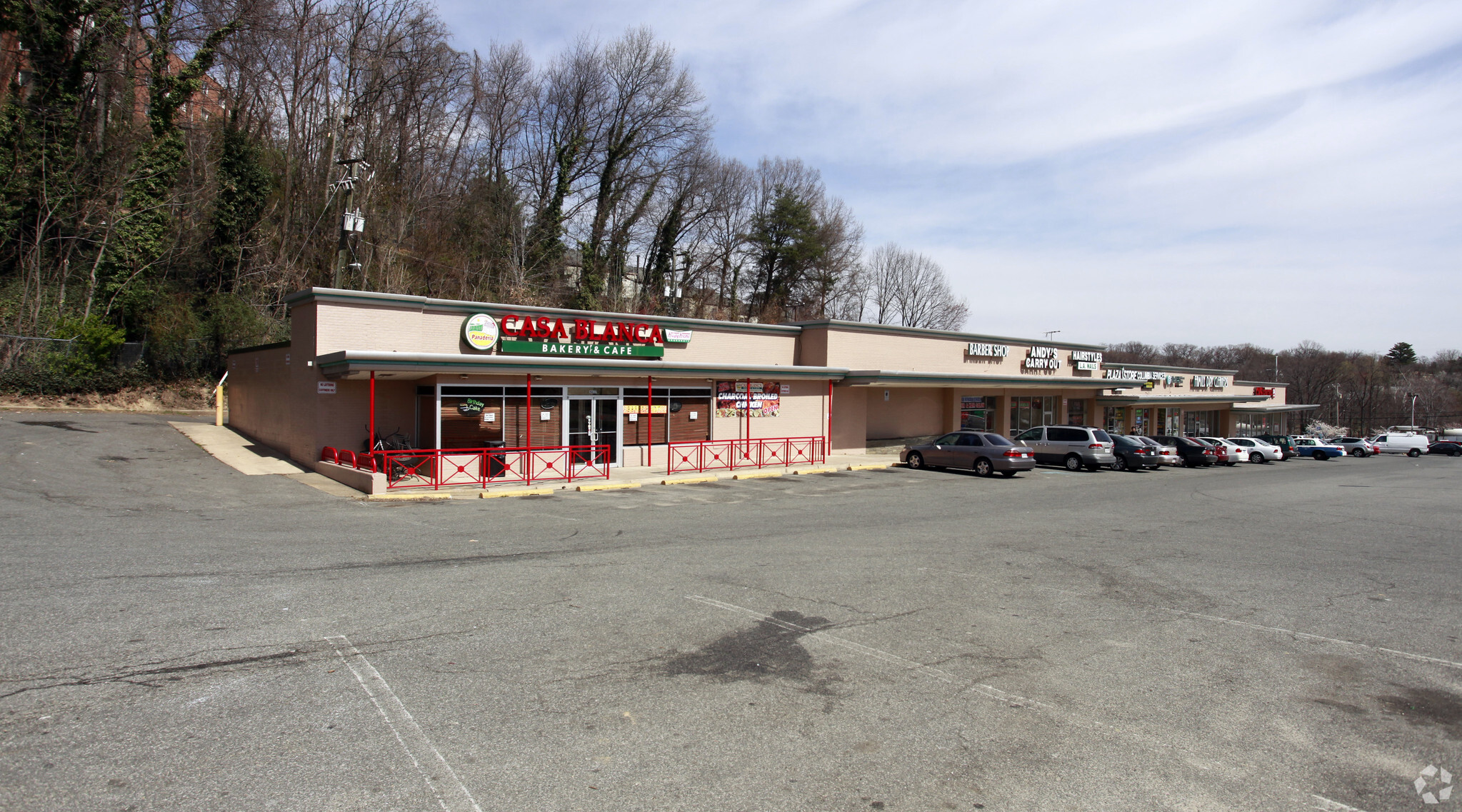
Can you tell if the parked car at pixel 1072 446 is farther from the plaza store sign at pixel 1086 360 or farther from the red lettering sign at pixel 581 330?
the red lettering sign at pixel 581 330

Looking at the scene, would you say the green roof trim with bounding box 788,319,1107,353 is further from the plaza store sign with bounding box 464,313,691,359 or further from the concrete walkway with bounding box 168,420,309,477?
the concrete walkway with bounding box 168,420,309,477

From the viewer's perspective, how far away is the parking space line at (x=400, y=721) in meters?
4.05

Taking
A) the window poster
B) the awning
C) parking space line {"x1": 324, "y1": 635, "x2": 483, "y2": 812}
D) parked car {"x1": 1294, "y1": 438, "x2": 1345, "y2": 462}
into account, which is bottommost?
parked car {"x1": 1294, "y1": 438, "x2": 1345, "y2": 462}

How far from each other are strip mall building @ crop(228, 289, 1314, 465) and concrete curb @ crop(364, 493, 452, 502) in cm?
288

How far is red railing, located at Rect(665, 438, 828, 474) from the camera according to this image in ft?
78.0

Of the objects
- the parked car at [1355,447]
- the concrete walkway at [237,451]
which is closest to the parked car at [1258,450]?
the parked car at [1355,447]

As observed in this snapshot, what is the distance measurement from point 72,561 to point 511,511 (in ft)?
22.4

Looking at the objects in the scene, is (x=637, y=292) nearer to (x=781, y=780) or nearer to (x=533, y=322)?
(x=533, y=322)

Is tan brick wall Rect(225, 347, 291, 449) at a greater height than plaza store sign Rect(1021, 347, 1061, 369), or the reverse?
plaza store sign Rect(1021, 347, 1061, 369)

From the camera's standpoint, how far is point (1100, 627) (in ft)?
24.8

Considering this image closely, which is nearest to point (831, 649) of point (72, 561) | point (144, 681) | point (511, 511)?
point (144, 681)

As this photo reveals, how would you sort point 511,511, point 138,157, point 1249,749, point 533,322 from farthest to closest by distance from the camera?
point 138,157 → point 533,322 → point 511,511 → point 1249,749

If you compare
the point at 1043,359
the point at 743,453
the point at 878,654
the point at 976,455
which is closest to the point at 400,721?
the point at 878,654

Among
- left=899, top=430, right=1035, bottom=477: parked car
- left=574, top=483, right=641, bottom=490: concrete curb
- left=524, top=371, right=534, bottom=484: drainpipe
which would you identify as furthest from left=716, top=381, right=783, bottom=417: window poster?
left=524, top=371, right=534, bottom=484: drainpipe
